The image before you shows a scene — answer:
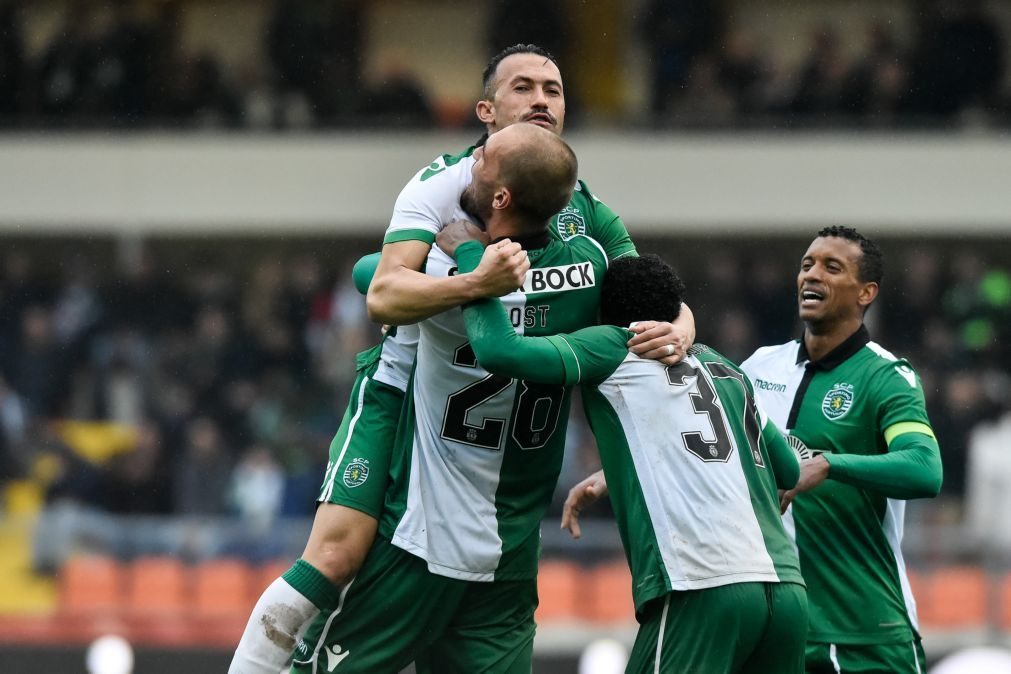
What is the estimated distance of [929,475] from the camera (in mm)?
5441

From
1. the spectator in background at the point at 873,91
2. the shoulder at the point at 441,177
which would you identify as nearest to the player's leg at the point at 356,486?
the shoulder at the point at 441,177

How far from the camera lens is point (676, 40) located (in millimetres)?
18281

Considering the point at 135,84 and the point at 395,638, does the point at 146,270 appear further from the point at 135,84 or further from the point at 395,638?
the point at 395,638

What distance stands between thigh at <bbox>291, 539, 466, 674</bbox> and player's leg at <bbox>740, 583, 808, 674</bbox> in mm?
1096

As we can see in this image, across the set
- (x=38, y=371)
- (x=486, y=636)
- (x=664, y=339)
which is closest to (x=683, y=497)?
(x=664, y=339)

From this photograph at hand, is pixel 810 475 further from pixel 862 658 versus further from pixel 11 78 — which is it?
pixel 11 78

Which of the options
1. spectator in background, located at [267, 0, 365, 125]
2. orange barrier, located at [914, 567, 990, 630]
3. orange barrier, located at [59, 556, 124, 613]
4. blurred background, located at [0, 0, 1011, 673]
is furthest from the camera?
spectator in background, located at [267, 0, 365, 125]

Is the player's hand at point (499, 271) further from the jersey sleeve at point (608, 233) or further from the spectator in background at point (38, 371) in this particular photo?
the spectator in background at point (38, 371)

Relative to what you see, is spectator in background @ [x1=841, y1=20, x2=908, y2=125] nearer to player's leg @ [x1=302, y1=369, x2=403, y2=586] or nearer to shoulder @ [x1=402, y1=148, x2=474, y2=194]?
shoulder @ [x1=402, y1=148, x2=474, y2=194]

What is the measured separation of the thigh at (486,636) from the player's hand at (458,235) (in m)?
1.22

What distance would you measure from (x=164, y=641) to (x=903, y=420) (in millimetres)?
7195

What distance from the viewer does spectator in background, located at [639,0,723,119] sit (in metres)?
18.2

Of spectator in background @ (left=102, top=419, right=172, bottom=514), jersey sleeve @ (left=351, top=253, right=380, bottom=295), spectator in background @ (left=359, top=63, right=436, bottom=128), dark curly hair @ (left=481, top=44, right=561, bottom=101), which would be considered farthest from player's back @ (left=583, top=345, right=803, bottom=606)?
spectator in background @ (left=359, top=63, right=436, bottom=128)

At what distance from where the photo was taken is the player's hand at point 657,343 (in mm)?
5109
